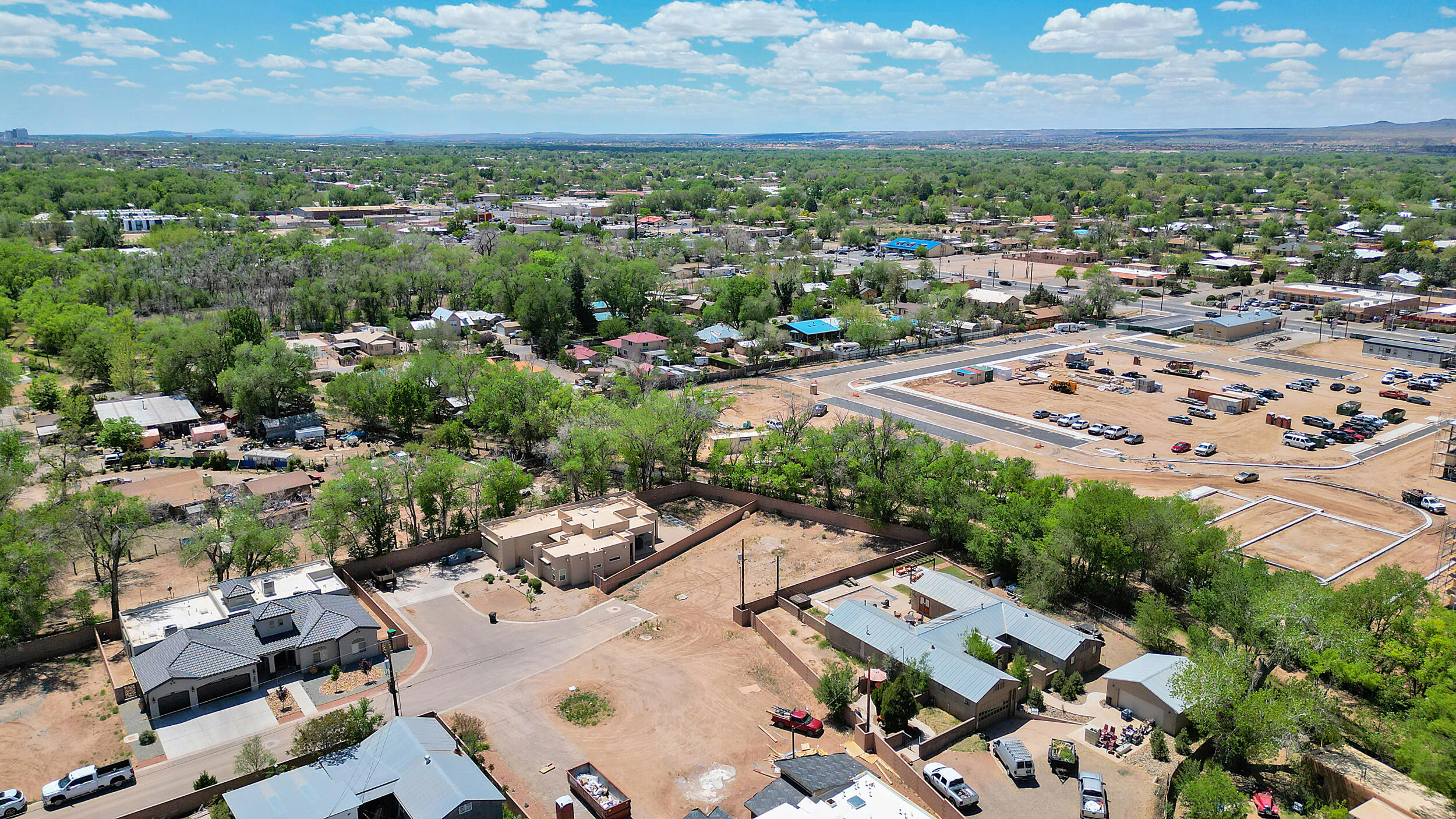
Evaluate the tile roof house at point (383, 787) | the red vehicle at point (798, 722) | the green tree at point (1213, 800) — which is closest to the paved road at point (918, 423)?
the red vehicle at point (798, 722)

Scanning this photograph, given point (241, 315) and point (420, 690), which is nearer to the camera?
point (420, 690)

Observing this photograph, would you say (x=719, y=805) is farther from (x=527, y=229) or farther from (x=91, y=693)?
(x=527, y=229)

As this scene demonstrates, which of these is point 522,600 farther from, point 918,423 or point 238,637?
point 918,423

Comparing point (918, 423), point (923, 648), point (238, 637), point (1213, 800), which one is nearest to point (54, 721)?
point (238, 637)

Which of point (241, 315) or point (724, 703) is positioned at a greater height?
point (241, 315)

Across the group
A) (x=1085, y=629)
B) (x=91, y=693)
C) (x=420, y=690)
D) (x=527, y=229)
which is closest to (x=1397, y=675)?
(x=1085, y=629)

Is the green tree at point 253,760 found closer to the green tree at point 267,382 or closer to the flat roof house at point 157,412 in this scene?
the green tree at point 267,382
